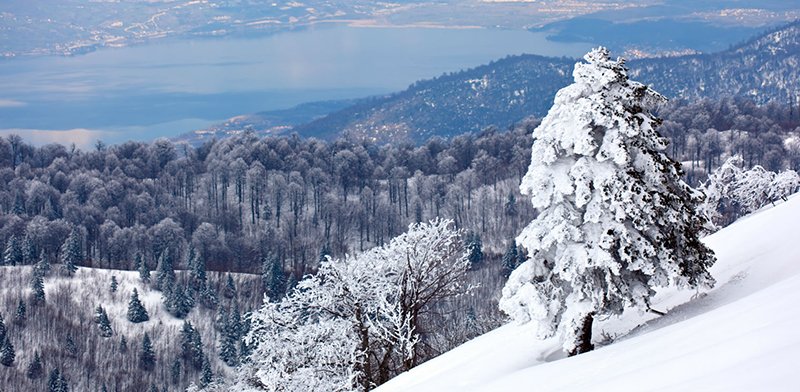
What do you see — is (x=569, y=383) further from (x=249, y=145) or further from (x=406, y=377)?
(x=249, y=145)

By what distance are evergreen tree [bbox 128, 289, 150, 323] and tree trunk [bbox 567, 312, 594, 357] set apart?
89070 millimetres

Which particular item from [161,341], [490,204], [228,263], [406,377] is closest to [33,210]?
[228,263]

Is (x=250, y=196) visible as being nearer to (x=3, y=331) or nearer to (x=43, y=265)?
(x=43, y=265)

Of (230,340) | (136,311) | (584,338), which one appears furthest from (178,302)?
(584,338)

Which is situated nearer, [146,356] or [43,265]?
[146,356]

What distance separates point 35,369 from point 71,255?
23.7 m

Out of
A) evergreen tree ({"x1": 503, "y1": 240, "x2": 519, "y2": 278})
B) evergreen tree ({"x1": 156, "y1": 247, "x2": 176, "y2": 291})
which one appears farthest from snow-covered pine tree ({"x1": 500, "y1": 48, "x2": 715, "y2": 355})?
evergreen tree ({"x1": 503, "y1": 240, "x2": 519, "y2": 278})

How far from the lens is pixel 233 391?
33875 millimetres

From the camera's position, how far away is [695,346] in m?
12.1

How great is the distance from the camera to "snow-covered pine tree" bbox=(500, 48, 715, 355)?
57.7 ft

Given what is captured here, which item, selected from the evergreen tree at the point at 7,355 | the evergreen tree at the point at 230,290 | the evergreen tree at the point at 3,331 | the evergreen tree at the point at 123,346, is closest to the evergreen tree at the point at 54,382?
the evergreen tree at the point at 7,355

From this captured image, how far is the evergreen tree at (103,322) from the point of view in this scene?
96250mm

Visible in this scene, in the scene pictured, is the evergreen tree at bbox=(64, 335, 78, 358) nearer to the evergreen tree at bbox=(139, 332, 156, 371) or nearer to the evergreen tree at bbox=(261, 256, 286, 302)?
the evergreen tree at bbox=(139, 332, 156, 371)

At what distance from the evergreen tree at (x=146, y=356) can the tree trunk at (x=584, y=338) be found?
271ft
